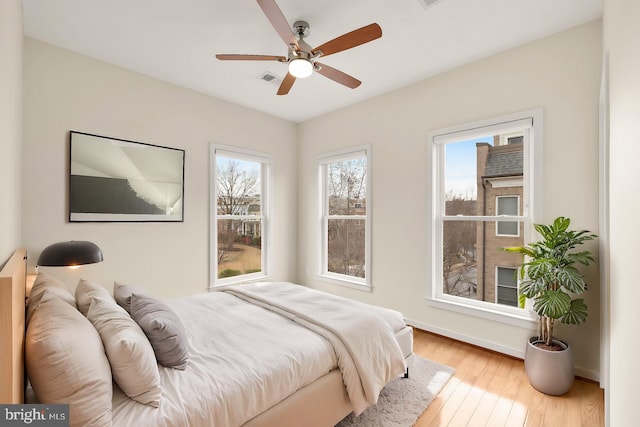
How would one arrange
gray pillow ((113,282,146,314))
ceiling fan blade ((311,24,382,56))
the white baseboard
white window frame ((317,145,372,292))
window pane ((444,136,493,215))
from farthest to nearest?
white window frame ((317,145,372,292))
window pane ((444,136,493,215))
the white baseboard
ceiling fan blade ((311,24,382,56))
gray pillow ((113,282,146,314))

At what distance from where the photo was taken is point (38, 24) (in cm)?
237

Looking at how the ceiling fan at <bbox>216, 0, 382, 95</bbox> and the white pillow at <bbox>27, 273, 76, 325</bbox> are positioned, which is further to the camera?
the ceiling fan at <bbox>216, 0, 382, 95</bbox>

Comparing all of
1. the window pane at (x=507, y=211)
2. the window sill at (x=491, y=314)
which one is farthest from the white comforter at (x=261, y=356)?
the window pane at (x=507, y=211)

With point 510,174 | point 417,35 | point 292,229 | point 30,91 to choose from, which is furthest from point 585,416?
point 30,91

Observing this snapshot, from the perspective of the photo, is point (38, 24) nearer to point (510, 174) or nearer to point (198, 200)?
point (198, 200)

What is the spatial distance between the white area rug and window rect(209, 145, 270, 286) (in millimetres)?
2447

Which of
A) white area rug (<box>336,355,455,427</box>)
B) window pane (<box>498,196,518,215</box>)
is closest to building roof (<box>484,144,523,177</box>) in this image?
window pane (<box>498,196,518,215</box>)

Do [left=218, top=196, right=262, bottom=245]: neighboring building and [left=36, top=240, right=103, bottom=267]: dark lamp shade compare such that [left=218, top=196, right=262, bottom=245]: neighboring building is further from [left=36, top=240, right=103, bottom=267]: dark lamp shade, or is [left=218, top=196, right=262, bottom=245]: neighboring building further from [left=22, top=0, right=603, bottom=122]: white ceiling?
[left=36, top=240, right=103, bottom=267]: dark lamp shade

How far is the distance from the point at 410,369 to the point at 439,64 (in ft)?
9.51

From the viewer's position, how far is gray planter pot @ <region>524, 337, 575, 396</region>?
2.16m

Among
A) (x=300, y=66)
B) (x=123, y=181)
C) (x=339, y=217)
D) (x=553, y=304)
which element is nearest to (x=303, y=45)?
(x=300, y=66)

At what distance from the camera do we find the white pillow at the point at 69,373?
1027 millimetres

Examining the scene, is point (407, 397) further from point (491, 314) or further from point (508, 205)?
point (508, 205)

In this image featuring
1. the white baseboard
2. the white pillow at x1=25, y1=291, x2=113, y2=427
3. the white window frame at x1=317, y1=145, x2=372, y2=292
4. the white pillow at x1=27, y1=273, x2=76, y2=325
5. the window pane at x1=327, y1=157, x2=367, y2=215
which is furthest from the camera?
the window pane at x1=327, y1=157, x2=367, y2=215
